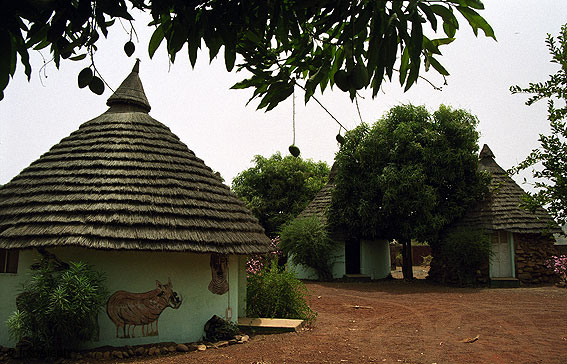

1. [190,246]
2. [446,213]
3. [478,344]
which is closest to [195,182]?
[190,246]

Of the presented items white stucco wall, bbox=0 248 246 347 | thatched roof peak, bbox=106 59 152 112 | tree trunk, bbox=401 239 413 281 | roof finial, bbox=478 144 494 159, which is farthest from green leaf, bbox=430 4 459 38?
roof finial, bbox=478 144 494 159

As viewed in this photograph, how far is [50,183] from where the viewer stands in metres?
7.90

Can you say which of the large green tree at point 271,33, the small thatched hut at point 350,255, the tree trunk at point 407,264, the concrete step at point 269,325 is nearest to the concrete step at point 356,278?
the small thatched hut at point 350,255

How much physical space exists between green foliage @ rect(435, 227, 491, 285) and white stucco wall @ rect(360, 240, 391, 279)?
3631mm

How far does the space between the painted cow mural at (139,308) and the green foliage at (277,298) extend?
252cm

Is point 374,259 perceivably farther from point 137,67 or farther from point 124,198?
point 124,198

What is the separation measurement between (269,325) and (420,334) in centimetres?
297

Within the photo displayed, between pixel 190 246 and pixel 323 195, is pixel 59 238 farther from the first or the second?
pixel 323 195

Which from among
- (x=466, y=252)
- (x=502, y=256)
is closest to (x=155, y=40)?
(x=466, y=252)

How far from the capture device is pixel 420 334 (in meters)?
8.38

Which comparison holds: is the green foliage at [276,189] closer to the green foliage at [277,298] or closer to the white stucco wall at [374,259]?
the white stucco wall at [374,259]

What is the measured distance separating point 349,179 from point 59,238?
1374cm

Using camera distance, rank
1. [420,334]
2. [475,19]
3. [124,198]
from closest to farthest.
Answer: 1. [475,19]
2. [124,198]
3. [420,334]

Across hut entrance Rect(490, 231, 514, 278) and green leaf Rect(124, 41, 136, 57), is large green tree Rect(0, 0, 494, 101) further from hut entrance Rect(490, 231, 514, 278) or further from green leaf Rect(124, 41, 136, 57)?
hut entrance Rect(490, 231, 514, 278)
